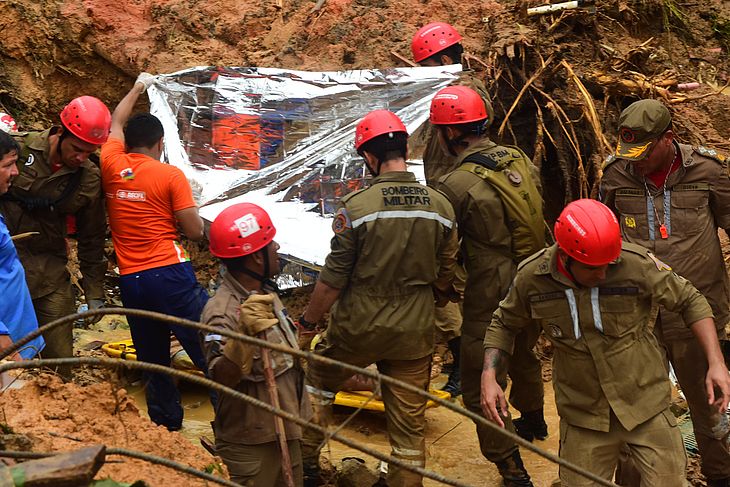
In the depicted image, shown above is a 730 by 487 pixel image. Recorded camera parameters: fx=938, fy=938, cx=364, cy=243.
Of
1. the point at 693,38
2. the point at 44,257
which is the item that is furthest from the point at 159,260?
the point at 693,38

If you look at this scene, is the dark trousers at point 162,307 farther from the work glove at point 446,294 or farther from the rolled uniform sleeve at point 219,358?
the rolled uniform sleeve at point 219,358

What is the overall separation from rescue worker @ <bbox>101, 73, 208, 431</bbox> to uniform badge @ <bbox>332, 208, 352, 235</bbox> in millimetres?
1126

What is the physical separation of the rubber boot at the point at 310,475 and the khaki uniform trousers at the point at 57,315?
1559mm

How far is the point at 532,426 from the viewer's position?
6094 millimetres

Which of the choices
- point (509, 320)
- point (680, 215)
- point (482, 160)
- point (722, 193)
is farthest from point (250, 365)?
point (722, 193)

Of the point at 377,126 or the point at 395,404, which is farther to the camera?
the point at 377,126

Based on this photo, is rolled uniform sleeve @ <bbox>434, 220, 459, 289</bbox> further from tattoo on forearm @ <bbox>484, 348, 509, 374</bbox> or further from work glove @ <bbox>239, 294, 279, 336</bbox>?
work glove @ <bbox>239, 294, 279, 336</bbox>

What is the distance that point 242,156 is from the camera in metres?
6.84

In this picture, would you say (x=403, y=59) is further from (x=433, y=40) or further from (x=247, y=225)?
(x=247, y=225)

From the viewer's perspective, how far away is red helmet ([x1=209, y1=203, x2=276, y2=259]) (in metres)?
4.22

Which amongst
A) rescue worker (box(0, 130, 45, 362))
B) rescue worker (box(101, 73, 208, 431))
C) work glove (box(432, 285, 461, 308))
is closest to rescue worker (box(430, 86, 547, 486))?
work glove (box(432, 285, 461, 308))

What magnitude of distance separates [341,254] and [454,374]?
2.27 metres

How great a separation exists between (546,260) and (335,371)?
1.50 m

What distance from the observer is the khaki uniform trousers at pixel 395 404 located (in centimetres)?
500
